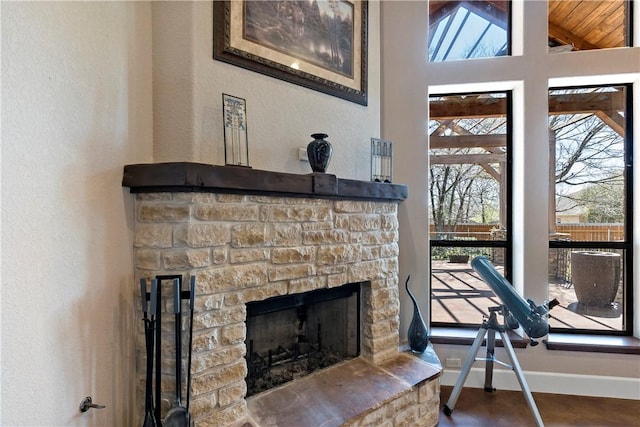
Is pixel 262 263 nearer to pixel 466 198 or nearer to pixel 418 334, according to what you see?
pixel 418 334

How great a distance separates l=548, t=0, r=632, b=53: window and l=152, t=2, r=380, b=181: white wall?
2221 millimetres

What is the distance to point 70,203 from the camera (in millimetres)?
1230

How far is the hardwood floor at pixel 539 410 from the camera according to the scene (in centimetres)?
211

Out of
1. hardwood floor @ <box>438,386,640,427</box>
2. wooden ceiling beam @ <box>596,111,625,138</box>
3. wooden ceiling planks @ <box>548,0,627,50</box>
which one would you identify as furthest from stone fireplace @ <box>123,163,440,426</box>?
wooden ceiling planks @ <box>548,0,627,50</box>

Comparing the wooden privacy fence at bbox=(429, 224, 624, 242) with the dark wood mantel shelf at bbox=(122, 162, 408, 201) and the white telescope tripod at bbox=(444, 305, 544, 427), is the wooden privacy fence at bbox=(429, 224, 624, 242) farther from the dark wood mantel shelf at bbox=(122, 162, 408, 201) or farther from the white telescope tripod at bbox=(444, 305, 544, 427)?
the dark wood mantel shelf at bbox=(122, 162, 408, 201)

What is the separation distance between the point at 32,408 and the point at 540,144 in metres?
3.35

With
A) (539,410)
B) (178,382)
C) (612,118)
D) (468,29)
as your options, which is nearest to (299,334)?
(178,382)

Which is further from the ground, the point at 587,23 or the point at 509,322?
the point at 587,23

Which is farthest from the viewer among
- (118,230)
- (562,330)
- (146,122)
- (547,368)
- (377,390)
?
(562,330)

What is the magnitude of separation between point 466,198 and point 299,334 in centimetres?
186

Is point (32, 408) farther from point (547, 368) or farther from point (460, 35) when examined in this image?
point (460, 35)

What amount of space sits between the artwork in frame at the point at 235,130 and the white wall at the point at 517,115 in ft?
4.38

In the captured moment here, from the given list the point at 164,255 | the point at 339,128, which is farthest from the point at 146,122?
the point at 339,128

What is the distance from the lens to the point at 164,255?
142cm
